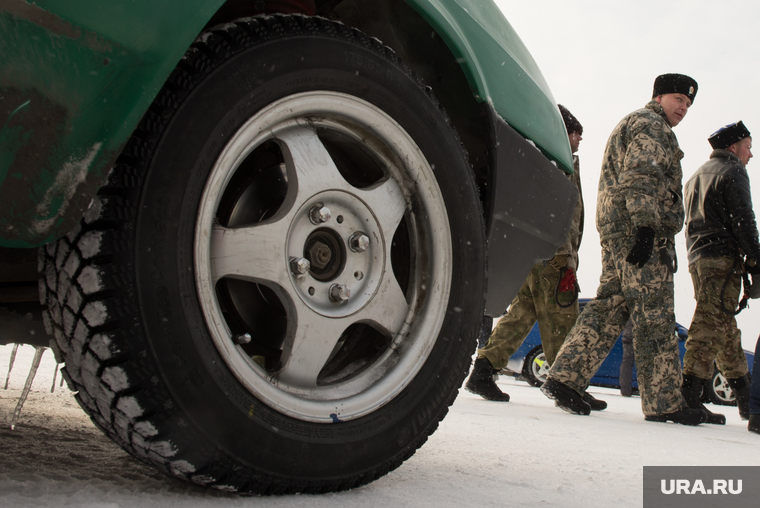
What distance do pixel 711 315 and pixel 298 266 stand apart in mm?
3629

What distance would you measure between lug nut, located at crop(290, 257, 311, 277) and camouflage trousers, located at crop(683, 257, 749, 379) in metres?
3.56

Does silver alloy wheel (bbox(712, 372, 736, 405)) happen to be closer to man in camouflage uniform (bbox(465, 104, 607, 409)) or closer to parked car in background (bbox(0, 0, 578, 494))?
man in camouflage uniform (bbox(465, 104, 607, 409))

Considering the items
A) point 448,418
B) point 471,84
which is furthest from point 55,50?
point 448,418

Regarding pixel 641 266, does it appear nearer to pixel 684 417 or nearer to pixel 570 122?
pixel 684 417

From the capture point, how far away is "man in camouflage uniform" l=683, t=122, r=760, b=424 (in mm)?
3783

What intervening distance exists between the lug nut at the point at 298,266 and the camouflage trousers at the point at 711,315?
3.56 meters

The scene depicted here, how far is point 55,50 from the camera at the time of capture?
755 millimetres

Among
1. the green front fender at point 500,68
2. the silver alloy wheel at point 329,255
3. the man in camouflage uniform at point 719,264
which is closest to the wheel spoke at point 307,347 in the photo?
the silver alloy wheel at point 329,255

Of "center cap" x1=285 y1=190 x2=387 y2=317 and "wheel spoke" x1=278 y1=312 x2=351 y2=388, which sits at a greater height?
"center cap" x1=285 y1=190 x2=387 y2=317

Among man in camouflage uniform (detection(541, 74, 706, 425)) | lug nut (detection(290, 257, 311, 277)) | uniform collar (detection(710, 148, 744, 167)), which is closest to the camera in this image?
lug nut (detection(290, 257, 311, 277))

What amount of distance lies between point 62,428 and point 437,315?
123 cm

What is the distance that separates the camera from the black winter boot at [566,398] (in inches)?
132

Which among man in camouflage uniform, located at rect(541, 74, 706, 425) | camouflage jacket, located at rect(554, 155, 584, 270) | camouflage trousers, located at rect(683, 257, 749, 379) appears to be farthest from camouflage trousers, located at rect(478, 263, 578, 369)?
camouflage trousers, located at rect(683, 257, 749, 379)

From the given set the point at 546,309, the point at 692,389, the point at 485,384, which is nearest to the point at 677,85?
the point at 546,309
